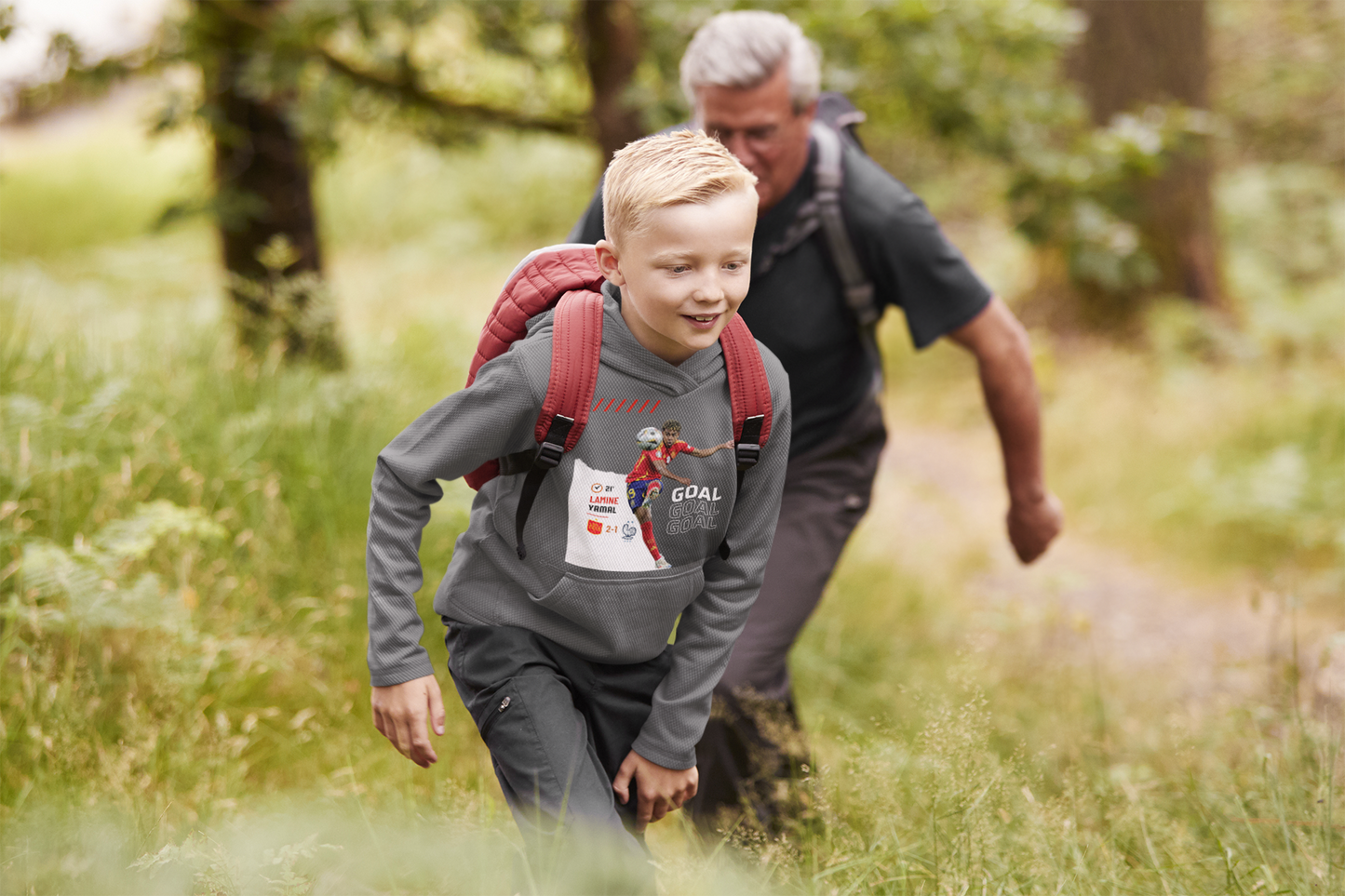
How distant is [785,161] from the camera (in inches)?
110

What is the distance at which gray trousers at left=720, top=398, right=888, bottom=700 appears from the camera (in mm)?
2877

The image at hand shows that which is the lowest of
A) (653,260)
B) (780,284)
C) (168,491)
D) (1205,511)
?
(1205,511)

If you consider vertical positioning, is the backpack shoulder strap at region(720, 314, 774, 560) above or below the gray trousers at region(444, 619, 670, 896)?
above

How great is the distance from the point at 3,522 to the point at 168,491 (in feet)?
1.71

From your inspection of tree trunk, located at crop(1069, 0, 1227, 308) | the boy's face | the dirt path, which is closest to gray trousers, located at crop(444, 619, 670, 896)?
the boy's face

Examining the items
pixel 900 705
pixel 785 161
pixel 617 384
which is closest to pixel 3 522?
pixel 617 384

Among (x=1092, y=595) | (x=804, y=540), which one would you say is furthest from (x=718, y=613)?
(x=1092, y=595)

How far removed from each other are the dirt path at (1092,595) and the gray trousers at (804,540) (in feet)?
3.85

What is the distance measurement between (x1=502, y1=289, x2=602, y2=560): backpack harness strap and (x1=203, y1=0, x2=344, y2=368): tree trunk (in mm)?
3170

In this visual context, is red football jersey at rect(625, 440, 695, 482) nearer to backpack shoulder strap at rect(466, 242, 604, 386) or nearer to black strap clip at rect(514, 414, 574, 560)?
black strap clip at rect(514, 414, 574, 560)

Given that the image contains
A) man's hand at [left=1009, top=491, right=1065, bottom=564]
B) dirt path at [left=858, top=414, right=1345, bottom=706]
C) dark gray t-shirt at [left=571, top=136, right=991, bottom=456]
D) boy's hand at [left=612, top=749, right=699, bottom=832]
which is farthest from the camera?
dirt path at [left=858, top=414, right=1345, bottom=706]

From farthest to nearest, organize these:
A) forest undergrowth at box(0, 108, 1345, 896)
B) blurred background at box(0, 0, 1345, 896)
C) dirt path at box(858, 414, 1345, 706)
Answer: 1. dirt path at box(858, 414, 1345, 706)
2. blurred background at box(0, 0, 1345, 896)
3. forest undergrowth at box(0, 108, 1345, 896)

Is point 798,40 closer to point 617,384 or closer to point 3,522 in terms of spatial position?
point 617,384

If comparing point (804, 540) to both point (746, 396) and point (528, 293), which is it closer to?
point (746, 396)
